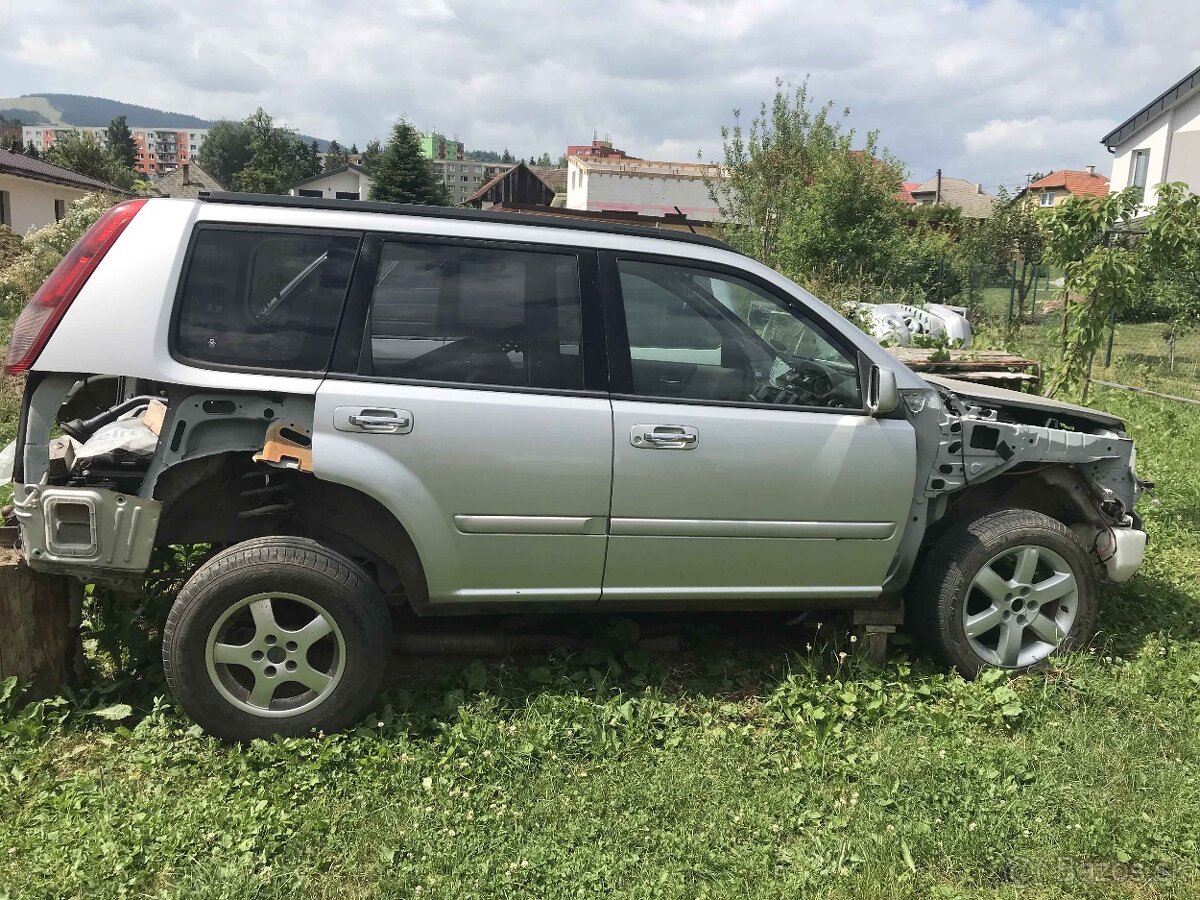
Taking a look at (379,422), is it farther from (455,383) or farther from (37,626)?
(37,626)

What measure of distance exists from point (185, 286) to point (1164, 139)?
37.5m

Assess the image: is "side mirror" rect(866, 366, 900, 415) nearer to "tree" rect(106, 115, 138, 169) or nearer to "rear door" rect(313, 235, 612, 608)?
"rear door" rect(313, 235, 612, 608)

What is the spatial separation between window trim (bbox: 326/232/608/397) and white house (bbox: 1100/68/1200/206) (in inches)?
1282

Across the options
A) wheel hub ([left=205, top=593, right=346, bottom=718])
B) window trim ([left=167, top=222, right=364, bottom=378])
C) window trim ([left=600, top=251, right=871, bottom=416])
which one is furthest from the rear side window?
window trim ([left=600, top=251, right=871, bottom=416])

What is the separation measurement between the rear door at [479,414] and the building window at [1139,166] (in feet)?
120

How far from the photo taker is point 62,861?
2.88 metres

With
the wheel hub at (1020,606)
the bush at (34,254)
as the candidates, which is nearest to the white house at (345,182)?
the bush at (34,254)

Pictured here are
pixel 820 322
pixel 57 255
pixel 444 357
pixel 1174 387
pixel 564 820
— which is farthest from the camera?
pixel 57 255

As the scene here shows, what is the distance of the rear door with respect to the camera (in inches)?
134

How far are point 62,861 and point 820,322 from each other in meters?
3.31

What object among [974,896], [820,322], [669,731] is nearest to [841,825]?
[974,896]

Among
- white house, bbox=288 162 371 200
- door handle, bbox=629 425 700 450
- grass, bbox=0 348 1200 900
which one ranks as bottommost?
grass, bbox=0 348 1200 900

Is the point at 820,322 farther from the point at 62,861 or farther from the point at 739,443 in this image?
the point at 62,861

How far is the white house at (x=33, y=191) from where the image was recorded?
32.1 m
